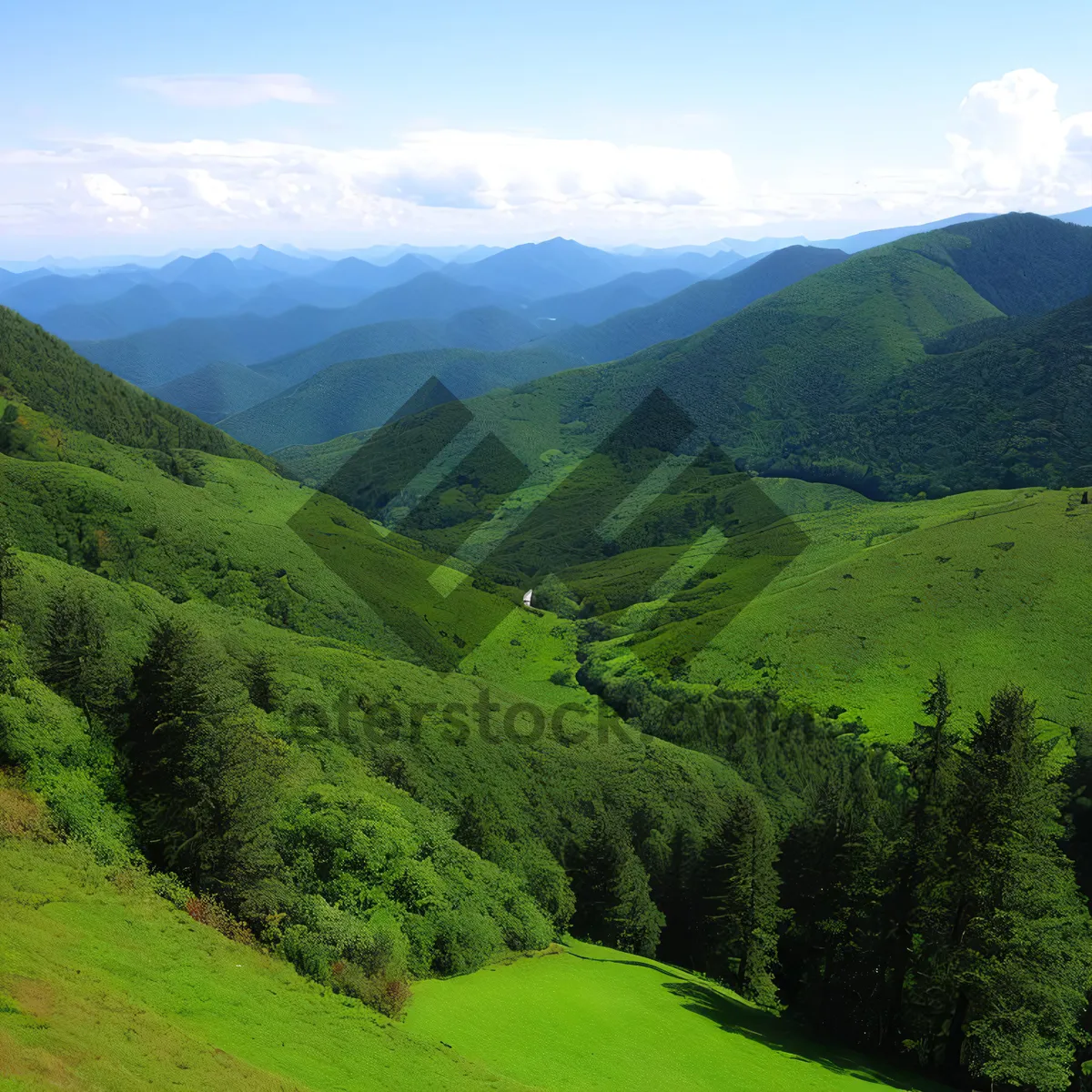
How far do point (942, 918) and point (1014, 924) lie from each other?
3194 mm

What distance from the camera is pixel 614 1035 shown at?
33719mm

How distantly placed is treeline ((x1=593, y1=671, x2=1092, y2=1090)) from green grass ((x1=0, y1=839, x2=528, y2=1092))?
2026 centimetres

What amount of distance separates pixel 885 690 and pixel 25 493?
97598mm

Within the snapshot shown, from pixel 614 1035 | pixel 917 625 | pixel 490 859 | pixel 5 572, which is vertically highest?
pixel 5 572

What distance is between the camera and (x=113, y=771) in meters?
32.5

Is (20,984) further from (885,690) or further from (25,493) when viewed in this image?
(885,690)

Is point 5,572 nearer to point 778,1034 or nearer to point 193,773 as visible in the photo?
point 193,773

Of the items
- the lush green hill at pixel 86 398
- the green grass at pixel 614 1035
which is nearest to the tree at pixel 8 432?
the lush green hill at pixel 86 398

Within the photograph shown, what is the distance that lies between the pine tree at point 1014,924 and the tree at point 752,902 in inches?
477

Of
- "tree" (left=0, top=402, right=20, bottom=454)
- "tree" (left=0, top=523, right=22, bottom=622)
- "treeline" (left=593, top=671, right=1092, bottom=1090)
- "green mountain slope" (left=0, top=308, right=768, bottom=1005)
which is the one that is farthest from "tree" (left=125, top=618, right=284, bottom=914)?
"tree" (left=0, top=402, right=20, bottom=454)

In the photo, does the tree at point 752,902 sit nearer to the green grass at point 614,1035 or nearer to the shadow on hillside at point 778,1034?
the shadow on hillside at point 778,1034

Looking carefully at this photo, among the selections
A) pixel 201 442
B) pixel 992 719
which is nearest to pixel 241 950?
pixel 992 719

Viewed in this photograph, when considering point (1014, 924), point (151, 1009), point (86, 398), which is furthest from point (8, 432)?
point (1014, 924)

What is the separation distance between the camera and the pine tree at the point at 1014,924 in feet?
109
